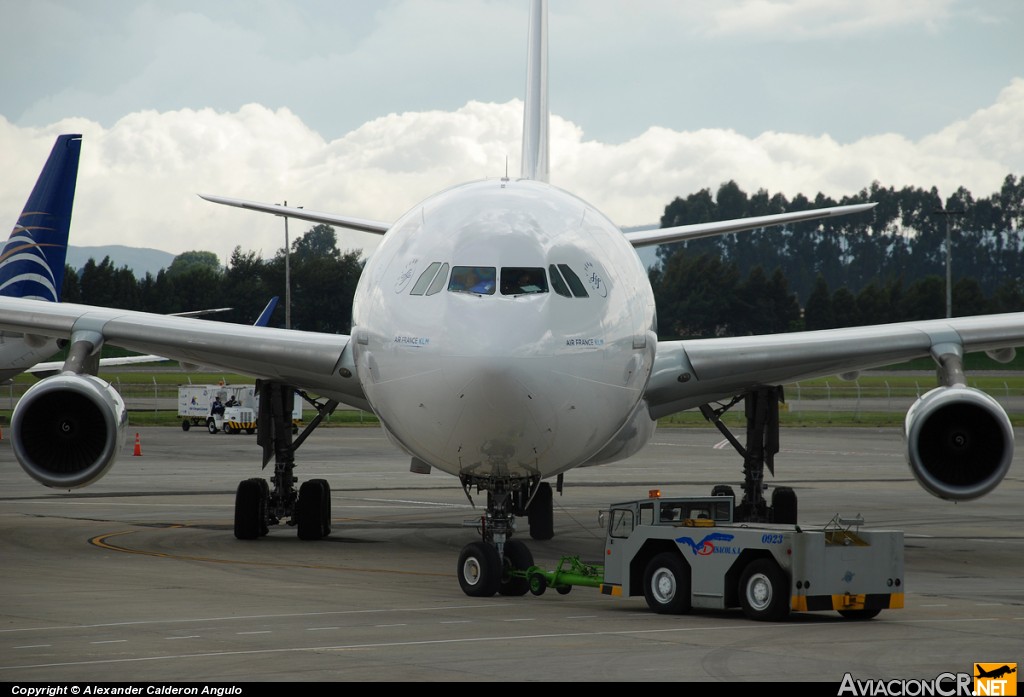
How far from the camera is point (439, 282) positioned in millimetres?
13336

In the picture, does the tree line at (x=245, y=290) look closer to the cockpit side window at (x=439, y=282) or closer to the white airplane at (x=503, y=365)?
the white airplane at (x=503, y=365)

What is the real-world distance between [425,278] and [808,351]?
693 cm

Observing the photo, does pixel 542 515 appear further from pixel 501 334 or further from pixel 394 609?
pixel 501 334

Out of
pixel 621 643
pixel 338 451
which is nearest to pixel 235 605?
pixel 621 643

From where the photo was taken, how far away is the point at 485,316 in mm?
12625

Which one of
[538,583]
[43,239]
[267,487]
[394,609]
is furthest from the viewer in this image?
[43,239]

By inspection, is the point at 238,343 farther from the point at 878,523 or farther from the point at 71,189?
the point at 71,189

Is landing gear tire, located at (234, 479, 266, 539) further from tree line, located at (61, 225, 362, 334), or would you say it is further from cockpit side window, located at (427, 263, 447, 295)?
tree line, located at (61, 225, 362, 334)

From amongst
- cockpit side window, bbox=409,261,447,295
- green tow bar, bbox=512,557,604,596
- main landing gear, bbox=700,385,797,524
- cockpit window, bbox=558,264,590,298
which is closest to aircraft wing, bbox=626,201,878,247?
main landing gear, bbox=700,385,797,524

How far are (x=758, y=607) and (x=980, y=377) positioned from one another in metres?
75.6

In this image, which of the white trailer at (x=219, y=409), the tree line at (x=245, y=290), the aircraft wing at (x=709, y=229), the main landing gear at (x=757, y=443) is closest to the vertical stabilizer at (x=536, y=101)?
the aircraft wing at (x=709, y=229)

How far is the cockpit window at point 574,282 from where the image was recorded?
13.5 meters

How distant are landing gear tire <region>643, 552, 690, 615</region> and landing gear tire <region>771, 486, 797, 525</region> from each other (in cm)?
797

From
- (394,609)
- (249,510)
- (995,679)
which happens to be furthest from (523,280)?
(249,510)
